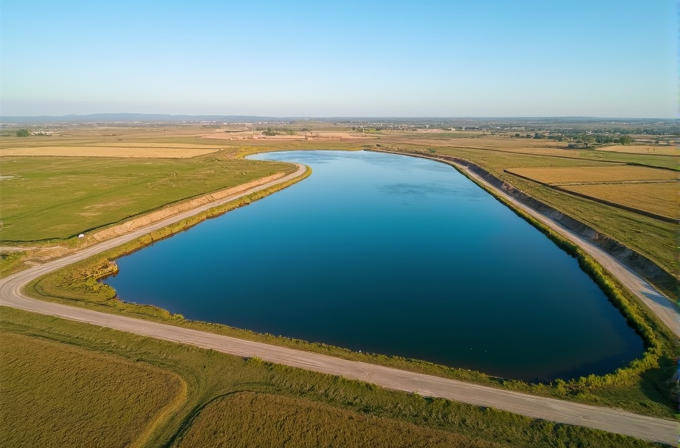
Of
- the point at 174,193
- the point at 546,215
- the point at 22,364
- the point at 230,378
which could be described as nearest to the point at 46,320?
the point at 22,364

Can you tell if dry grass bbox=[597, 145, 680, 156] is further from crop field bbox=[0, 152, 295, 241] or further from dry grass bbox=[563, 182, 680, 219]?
crop field bbox=[0, 152, 295, 241]

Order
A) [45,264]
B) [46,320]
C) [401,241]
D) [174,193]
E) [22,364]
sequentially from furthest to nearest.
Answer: [174,193] < [401,241] < [45,264] < [46,320] < [22,364]

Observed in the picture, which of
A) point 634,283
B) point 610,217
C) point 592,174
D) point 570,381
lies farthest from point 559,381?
point 592,174

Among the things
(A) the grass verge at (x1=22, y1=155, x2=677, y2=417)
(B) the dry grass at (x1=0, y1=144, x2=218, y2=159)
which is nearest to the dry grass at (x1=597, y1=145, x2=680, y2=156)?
(A) the grass verge at (x1=22, y1=155, x2=677, y2=417)

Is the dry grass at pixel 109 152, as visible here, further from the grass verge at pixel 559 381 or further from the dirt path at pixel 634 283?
the dirt path at pixel 634 283

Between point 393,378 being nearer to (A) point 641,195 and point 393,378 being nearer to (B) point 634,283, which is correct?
(B) point 634,283

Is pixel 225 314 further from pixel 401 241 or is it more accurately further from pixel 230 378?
pixel 401 241

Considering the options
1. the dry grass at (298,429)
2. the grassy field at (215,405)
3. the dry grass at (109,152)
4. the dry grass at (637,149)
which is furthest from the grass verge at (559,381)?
the dry grass at (637,149)
